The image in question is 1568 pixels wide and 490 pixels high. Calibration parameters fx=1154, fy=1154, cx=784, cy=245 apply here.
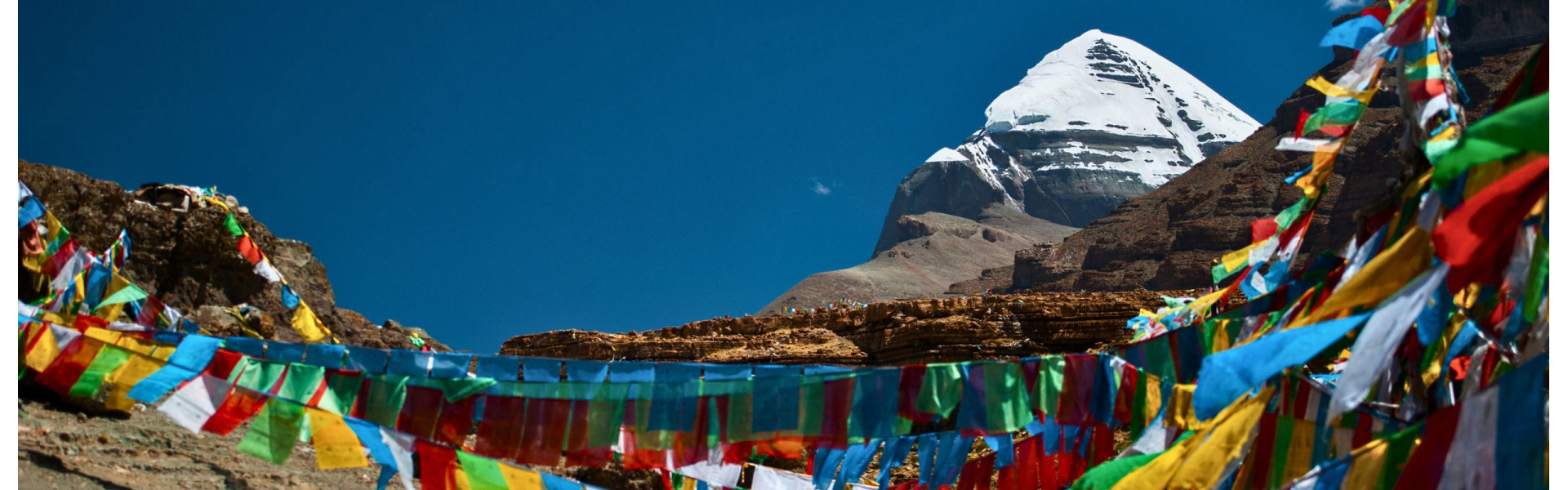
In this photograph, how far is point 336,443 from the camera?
6.35m

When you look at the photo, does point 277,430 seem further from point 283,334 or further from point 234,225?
point 283,334

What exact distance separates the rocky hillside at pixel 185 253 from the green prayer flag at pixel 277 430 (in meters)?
8.56

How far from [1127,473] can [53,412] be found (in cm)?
814

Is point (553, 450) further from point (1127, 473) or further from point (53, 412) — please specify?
point (53, 412)

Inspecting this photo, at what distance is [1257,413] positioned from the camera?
482cm

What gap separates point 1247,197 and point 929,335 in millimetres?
57714

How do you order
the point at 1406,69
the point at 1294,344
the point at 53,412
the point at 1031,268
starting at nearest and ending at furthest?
1. the point at 1294,344
2. the point at 1406,69
3. the point at 53,412
4. the point at 1031,268

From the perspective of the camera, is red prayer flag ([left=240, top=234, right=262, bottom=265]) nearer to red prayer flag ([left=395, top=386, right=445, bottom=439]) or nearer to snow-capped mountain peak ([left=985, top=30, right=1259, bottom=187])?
red prayer flag ([left=395, top=386, right=445, bottom=439])

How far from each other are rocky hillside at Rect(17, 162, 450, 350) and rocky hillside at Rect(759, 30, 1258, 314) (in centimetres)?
9101

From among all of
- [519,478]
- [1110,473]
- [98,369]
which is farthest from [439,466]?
[1110,473]

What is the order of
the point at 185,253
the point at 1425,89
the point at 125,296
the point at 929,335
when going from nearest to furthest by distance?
1. the point at 1425,89
2. the point at 125,296
3. the point at 185,253
4. the point at 929,335

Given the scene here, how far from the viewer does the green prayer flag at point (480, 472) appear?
6039 millimetres

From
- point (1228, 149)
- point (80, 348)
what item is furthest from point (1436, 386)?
point (1228, 149)

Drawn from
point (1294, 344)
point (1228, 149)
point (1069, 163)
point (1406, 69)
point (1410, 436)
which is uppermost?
point (1069, 163)
